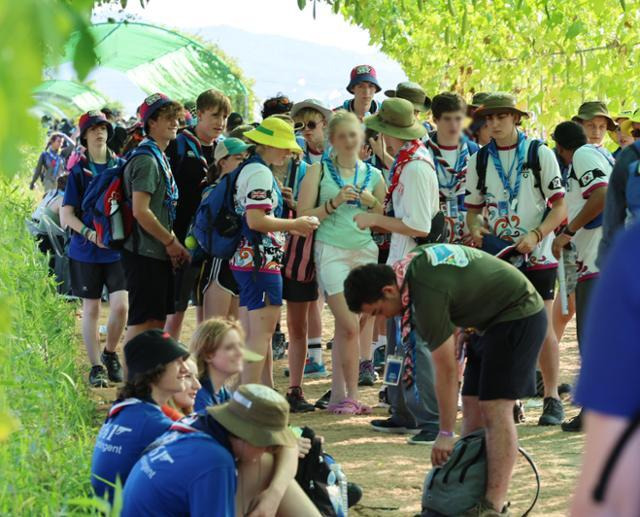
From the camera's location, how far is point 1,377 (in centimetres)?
519

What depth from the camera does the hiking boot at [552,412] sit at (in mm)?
7797

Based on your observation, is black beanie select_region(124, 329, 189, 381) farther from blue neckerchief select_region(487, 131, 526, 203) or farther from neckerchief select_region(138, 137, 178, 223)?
blue neckerchief select_region(487, 131, 526, 203)

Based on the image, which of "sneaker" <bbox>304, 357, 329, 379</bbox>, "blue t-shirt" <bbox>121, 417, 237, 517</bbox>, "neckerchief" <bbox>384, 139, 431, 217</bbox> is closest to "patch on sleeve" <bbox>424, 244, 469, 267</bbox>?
"blue t-shirt" <bbox>121, 417, 237, 517</bbox>

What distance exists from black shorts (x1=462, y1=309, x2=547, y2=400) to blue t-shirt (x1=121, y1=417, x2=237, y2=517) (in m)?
1.68

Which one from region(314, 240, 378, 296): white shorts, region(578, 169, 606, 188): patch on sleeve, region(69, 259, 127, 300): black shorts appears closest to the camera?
region(578, 169, 606, 188): patch on sleeve

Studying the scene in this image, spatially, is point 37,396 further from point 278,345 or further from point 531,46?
point 531,46

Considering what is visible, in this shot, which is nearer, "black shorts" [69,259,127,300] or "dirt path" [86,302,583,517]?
"dirt path" [86,302,583,517]

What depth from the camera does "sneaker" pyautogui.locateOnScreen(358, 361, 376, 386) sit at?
920 cm

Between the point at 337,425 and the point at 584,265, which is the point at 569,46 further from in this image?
the point at 337,425

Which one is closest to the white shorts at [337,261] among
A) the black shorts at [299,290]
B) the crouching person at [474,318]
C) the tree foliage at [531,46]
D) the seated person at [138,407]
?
the black shorts at [299,290]

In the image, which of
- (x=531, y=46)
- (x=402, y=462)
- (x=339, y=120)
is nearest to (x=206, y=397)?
(x=402, y=462)

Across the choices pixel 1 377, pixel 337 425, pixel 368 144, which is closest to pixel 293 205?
pixel 368 144

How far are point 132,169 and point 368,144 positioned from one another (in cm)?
187

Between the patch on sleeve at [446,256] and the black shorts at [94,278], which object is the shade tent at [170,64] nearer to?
the black shorts at [94,278]
